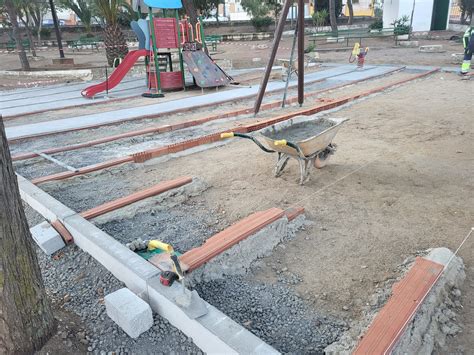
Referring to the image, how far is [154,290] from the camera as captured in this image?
2.25 meters

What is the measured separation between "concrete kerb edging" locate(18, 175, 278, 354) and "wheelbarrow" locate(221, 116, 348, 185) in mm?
1548

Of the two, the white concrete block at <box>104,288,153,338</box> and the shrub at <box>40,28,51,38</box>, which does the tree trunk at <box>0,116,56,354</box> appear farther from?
the shrub at <box>40,28,51,38</box>

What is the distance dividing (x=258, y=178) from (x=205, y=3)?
3066 cm

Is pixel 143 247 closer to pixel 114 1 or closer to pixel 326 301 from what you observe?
pixel 326 301

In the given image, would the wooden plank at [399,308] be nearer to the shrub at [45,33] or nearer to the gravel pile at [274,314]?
the gravel pile at [274,314]

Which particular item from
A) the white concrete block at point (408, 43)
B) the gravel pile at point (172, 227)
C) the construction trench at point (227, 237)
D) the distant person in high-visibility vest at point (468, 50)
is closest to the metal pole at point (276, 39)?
the construction trench at point (227, 237)

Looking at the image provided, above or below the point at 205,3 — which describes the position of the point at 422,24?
below

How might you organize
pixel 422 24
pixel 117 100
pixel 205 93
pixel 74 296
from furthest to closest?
1. pixel 422 24
2. pixel 205 93
3. pixel 117 100
4. pixel 74 296

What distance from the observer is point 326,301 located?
247 cm

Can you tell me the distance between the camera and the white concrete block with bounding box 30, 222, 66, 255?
290 centimetres

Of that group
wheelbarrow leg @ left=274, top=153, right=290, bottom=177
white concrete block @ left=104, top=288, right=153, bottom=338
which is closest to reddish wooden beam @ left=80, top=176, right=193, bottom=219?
wheelbarrow leg @ left=274, top=153, right=290, bottom=177

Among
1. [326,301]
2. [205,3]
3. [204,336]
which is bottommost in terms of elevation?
[326,301]

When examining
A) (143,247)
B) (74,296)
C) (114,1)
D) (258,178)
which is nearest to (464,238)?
(258,178)

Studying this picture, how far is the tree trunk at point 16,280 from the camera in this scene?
176cm
